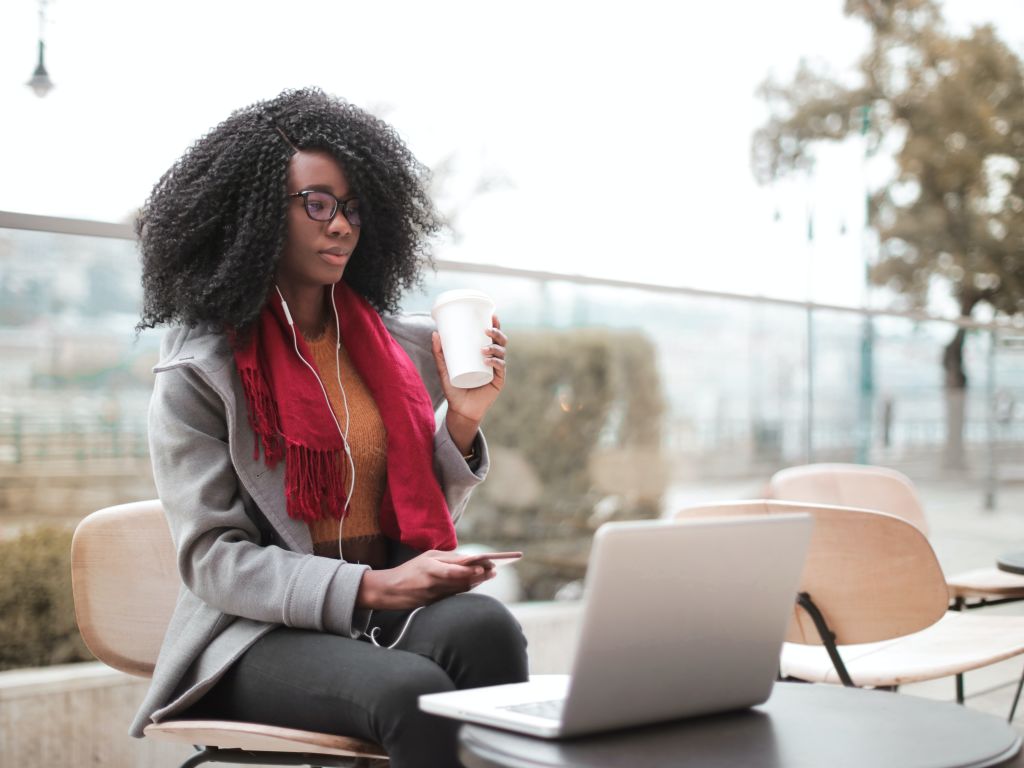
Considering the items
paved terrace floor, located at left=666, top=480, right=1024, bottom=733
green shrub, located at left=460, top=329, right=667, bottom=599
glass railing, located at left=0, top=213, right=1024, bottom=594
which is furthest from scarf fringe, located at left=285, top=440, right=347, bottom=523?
paved terrace floor, located at left=666, top=480, right=1024, bottom=733

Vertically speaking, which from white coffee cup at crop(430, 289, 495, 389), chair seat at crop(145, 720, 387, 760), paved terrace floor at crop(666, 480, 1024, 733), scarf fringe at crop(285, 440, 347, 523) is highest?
white coffee cup at crop(430, 289, 495, 389)

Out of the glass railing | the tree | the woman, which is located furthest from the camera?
the tree

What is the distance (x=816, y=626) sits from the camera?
6.53ft

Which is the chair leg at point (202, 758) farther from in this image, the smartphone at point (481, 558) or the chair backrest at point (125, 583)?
the smartphone at point (481, 558)

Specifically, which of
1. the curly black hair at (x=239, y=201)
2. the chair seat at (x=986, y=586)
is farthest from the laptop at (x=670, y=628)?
the chair seat at (x=986, y=586)

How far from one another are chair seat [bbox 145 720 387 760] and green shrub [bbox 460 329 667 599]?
8.80 feet

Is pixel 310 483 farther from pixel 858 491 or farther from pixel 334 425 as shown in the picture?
pixel 858 491

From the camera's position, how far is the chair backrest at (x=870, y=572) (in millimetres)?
1942

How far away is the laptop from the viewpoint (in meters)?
0.93

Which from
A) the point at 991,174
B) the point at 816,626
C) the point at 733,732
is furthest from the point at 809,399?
the point at 991,174

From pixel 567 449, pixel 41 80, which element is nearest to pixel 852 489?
→ pixel 567 449

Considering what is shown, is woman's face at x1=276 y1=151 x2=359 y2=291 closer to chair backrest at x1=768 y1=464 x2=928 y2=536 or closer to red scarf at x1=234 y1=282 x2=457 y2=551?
red scarf at x1=234 y1=282 x2=457 y2=551

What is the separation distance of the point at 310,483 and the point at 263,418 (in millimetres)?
119

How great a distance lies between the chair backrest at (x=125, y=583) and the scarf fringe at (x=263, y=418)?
1.06 feet
